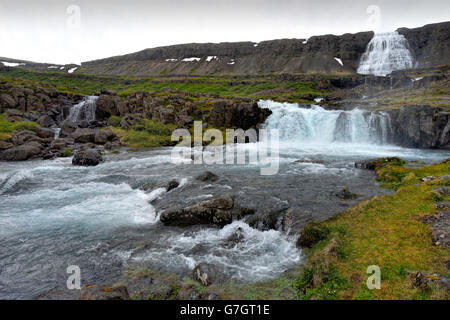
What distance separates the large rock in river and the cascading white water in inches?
5728

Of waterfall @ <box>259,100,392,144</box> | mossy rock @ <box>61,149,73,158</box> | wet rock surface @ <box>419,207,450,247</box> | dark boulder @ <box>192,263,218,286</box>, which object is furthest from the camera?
waterfall @ <box>259,100,392,144</box>

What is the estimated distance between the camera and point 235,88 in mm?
108750

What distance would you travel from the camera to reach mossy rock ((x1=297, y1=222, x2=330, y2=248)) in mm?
10148

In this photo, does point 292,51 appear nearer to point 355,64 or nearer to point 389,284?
point 355,64

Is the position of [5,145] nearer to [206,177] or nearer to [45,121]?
[45,121]

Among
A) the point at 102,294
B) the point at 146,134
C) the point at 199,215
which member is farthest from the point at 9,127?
the point at 102,294

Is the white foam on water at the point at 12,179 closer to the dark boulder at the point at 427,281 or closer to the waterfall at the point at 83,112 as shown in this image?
the dark boulder at the point at 427,281

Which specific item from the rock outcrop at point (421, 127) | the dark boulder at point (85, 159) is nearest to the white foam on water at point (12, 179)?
the dark boulder at point (85, 159)

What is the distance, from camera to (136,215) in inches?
577

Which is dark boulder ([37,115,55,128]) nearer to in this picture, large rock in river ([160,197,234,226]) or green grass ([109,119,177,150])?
green grass ([109,119,177,150])

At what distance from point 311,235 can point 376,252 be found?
2.26 m

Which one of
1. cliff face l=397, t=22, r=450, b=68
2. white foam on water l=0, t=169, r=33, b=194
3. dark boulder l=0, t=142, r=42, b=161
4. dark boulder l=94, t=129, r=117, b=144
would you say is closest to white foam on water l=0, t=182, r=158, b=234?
white foam on water l=0, t=169, r=33, b=194

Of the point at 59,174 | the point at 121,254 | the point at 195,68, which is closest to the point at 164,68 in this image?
the point at 195,68
